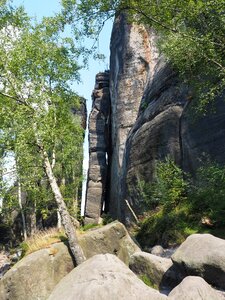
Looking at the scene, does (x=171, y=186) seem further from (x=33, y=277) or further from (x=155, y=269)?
(x=33, y=277)

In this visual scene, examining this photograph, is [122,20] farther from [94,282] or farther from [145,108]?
[94,282]

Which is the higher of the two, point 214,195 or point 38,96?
→ point 38,96

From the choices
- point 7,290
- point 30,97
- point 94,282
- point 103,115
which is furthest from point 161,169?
point 103,115

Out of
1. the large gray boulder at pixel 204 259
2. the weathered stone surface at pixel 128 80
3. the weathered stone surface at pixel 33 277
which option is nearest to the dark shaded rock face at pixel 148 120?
the weathered stone surface at pixel 128 80

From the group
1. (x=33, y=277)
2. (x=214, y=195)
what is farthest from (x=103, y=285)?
(x=214, y=195)

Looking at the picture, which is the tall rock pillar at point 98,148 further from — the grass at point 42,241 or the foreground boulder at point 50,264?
the foreground boulder at point 50,264

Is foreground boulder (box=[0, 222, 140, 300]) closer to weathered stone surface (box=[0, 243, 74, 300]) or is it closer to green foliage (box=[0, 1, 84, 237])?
weathered stone surface (box=[0, 243, 74, 300])

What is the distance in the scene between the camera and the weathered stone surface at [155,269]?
10.1 meters

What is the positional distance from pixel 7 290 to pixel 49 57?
39.2 feet

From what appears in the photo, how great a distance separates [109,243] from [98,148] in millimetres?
34168

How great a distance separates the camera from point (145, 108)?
91.5ft

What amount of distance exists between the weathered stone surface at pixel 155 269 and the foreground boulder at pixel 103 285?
9.71ft

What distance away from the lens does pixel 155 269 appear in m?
10.5

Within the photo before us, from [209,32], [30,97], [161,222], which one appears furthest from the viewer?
[161,222]
